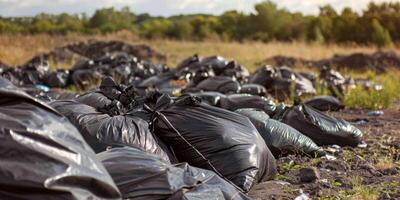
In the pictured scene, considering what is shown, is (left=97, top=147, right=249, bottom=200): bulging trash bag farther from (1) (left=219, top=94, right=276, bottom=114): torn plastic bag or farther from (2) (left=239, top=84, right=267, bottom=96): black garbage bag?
(2) (left=239, top=84, right=267, bottom=96): black garbage bag

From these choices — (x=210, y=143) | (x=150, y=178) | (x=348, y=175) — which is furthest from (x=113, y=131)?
(x=348, y=175)

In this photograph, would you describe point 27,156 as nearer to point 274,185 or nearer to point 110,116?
point 110,116

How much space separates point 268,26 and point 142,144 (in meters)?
26.3

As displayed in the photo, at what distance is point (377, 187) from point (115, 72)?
7.67 metres

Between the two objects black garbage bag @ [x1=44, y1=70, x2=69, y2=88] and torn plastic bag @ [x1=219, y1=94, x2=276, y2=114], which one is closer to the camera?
torn plastic bag @ [x1=219, y1=94, x2=276, y2=114]

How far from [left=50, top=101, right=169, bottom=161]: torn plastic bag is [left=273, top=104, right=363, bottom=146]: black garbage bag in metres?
1.75

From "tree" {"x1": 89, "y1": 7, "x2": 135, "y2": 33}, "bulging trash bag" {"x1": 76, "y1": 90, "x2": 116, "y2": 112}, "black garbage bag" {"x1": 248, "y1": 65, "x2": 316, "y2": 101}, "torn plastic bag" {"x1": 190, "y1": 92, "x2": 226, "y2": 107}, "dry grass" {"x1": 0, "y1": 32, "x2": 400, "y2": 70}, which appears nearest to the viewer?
"bulging trash bag" {"x1": 76, "y1": 90, "x2": 116, "y2": 112}

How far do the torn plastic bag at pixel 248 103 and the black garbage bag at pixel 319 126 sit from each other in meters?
0.24

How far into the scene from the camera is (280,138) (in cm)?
414

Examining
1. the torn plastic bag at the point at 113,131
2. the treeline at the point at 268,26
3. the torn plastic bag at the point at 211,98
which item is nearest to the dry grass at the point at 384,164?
the torn plastic bag at the point at 113,131

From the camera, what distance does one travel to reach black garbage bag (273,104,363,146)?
4.67m

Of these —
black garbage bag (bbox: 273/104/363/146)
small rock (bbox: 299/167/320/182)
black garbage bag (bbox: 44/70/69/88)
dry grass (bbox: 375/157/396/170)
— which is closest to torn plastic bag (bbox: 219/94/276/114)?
black garbage bag (bbox: 273/104/363/146)

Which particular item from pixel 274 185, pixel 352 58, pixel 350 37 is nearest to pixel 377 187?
pixel 274 185

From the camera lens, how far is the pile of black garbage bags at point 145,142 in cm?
202
